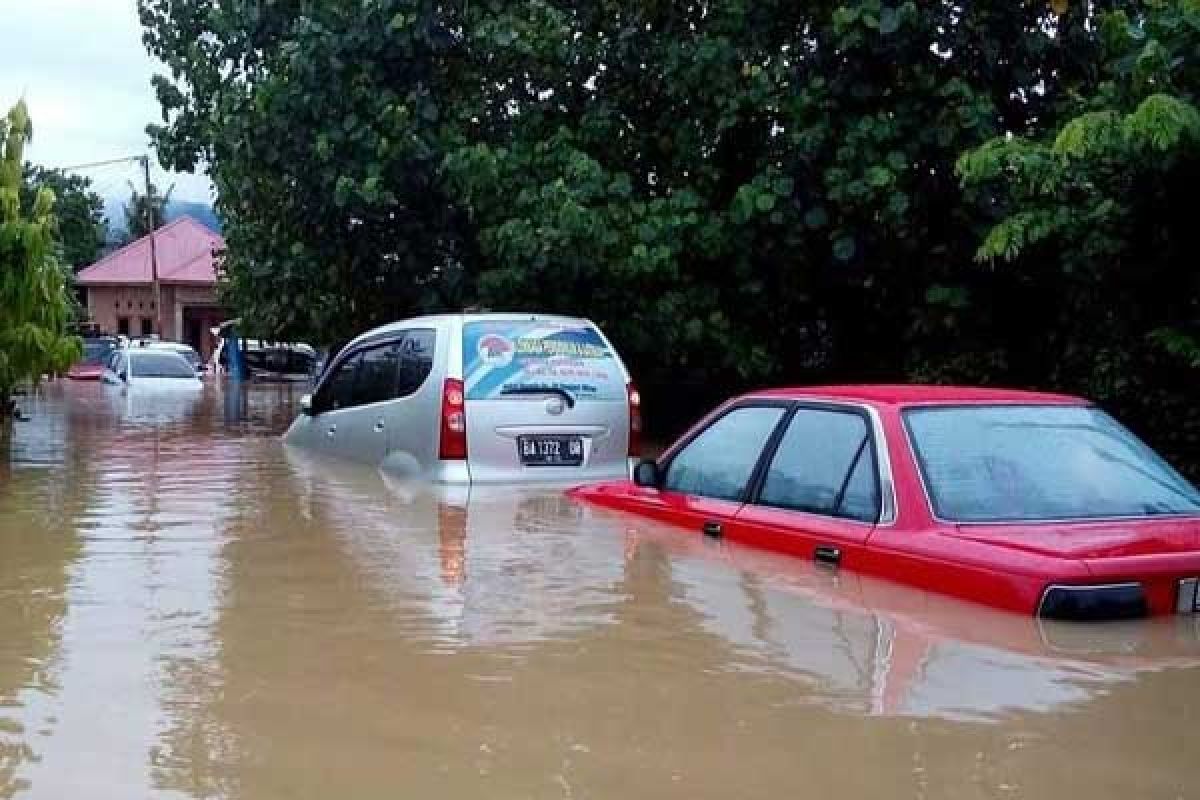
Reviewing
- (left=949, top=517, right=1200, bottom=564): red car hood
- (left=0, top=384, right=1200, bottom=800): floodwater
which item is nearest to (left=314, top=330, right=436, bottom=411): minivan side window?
(left=0, top=384, right=1200, bottom=800): floodwater

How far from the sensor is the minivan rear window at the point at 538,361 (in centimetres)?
998

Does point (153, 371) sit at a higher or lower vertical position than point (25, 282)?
lower

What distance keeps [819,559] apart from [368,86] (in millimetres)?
10524

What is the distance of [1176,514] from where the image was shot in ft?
19.0

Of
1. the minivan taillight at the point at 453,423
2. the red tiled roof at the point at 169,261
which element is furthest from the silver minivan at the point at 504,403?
the red tiled roof at the point at 169,261

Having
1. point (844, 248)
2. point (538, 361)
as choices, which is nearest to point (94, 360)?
point (844, 248)

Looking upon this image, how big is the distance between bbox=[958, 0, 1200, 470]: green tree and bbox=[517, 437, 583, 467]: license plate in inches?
127

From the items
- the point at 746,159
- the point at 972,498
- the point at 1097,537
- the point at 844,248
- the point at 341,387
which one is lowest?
the point at 1097,537

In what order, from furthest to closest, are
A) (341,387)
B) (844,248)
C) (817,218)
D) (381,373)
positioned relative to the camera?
(817,218)
(844,248)
(341,387)
(381,373)

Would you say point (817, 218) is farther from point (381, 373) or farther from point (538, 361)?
point (381, 373)

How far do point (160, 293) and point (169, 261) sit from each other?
3.96m

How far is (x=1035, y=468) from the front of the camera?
230 inches

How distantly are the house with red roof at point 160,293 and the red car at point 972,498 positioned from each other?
5589cm

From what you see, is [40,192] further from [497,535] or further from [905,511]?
[905,511]
